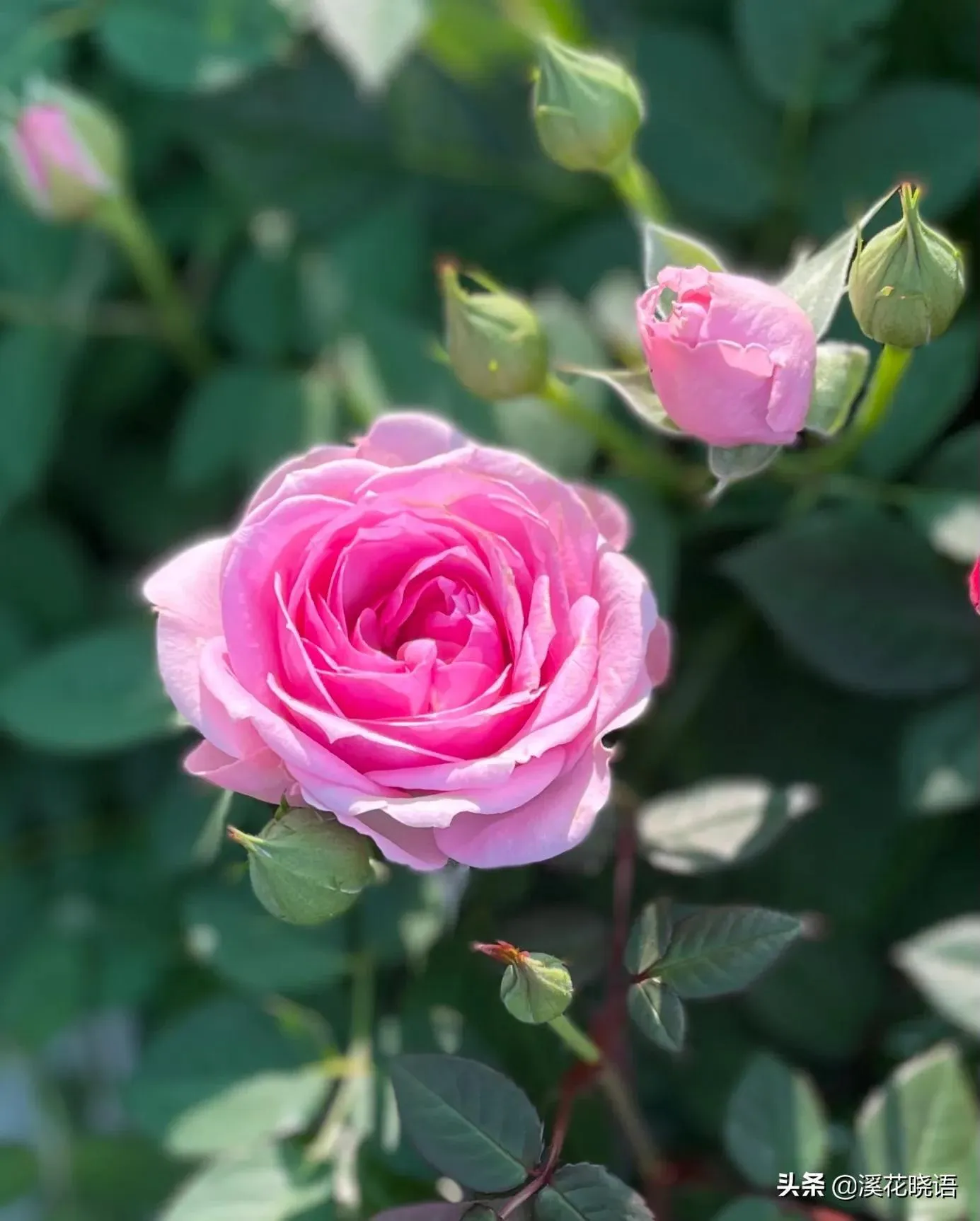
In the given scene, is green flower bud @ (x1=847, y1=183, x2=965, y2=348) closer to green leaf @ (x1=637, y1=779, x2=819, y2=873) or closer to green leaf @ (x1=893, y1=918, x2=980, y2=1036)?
green leaf @ (x1=637, y1=779, x2=819, y2=873)

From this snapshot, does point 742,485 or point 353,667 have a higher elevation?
point 353,667

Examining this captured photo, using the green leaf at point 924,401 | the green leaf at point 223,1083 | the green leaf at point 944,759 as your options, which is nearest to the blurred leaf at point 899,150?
the green leaf at point 924,401

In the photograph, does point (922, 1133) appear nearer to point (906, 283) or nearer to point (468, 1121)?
point (468, 1121)

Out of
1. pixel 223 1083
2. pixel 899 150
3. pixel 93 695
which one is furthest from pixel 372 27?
pixel 223 1083

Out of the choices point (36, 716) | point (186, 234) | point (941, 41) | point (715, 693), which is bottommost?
point (715, 693)

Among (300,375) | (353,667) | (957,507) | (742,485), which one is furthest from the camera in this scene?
(300,375)

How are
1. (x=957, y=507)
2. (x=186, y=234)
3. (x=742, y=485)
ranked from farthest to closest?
(x=186, y=234), (x=742, y=485), (x=957, y=507)

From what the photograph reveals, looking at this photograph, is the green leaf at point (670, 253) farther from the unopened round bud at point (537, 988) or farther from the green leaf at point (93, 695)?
the green leaf at point (93, 695)

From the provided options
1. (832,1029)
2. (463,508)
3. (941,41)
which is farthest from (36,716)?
(941,41)

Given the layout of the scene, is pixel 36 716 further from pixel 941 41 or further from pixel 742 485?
pixel 941 41

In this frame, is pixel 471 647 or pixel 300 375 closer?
pixel 471 647
